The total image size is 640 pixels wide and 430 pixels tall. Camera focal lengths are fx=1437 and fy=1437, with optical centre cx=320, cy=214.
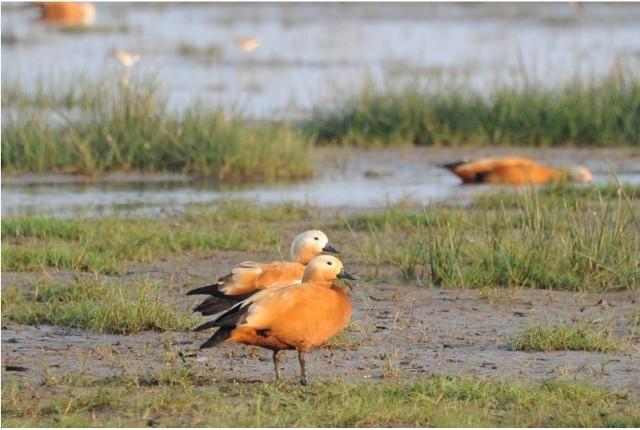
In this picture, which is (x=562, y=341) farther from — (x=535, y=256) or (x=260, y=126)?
(x=260, y=126)

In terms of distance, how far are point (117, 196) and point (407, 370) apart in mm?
6501

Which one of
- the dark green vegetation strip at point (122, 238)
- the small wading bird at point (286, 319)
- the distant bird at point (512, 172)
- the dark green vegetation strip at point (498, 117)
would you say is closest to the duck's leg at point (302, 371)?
the small wading bird at point (286, 319)

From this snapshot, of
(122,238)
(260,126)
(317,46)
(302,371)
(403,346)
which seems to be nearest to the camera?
(302,371)

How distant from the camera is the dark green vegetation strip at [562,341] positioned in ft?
22.2

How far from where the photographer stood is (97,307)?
7301 millimetres

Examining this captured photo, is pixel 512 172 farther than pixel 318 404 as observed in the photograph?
Yes

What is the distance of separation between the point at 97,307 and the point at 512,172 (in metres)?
6.40

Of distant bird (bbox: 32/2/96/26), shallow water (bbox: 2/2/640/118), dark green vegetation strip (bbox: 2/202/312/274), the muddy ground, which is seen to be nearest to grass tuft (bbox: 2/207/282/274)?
dark green vegetation strip (bbox: 2/202/312/274)

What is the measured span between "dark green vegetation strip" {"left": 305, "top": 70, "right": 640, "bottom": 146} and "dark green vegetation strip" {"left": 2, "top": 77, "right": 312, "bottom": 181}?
185 cm

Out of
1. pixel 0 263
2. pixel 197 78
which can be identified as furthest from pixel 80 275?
pixel 197 78

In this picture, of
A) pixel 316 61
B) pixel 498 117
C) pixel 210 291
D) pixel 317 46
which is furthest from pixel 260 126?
pixel 317 46

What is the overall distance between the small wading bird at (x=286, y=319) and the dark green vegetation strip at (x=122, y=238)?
2.98 metres

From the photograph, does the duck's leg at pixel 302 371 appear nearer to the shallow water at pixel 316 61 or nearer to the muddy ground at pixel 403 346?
the muddy ground at pixel 403 346

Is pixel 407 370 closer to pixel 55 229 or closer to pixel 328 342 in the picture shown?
pixel 328 342
